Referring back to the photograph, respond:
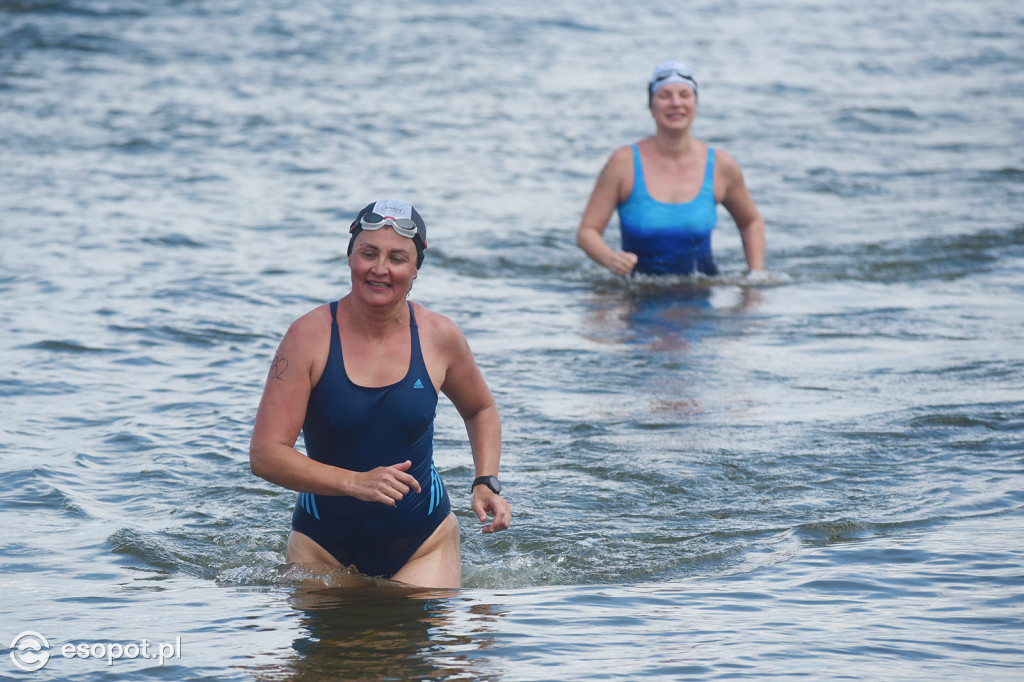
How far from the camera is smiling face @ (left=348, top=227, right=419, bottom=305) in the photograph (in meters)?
5.40

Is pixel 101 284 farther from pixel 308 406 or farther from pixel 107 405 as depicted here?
pixel 308 406

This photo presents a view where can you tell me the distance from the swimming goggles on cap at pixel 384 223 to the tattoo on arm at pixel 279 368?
0.59m

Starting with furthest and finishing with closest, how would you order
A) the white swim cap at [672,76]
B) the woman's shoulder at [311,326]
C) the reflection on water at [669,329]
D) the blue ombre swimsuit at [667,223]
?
the blue ombre swimsuit at [667,223] → the white swim cap at [672,76] → the reflection on water at [669,329] → the woman's shoulder at [311,326]

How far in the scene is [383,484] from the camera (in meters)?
5.05

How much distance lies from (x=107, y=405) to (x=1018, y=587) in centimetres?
582

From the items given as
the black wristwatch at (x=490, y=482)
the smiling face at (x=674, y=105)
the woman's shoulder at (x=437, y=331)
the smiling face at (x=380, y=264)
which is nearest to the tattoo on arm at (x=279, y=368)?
the smiling face at (x=380, y=264)

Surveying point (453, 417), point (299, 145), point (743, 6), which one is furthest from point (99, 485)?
point (743, 6)

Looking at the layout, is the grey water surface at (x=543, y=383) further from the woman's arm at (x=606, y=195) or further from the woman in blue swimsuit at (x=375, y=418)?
the woman's arm at (x=606, y=195)

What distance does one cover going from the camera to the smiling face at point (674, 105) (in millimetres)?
10977

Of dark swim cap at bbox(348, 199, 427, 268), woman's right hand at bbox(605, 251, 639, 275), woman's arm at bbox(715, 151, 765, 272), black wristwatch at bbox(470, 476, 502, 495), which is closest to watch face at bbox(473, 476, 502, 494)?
black wristwatch at bbox(470, 476, 502, 495)

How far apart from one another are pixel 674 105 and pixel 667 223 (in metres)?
0.97

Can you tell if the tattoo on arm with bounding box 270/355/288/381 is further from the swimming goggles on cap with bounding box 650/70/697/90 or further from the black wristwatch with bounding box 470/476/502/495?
the swimming goggles on cap with bounding box 650/70/697/90

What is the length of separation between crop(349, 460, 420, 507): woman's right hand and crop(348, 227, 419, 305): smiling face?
703 mm

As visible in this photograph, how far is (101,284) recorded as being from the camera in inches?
488
